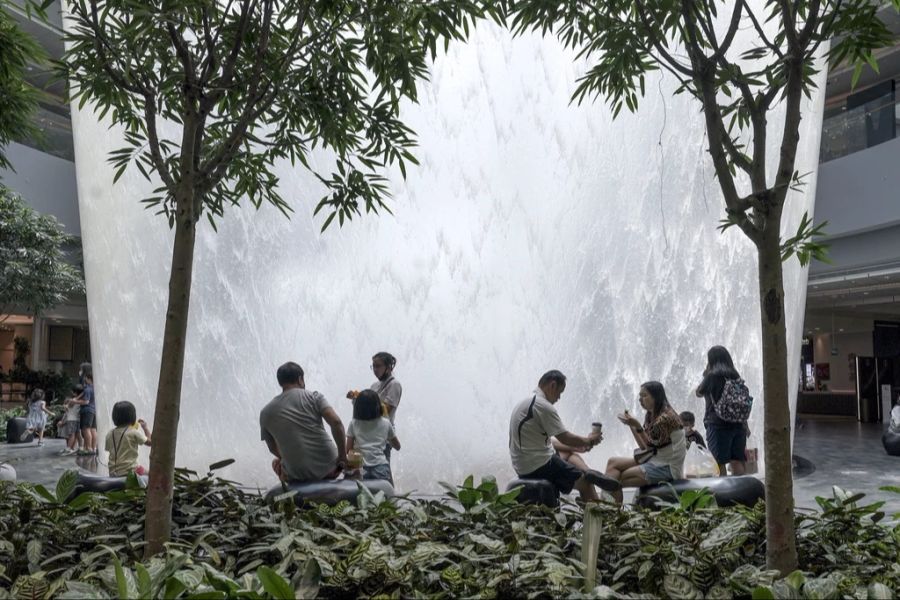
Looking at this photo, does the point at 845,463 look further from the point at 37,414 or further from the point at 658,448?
the point at 37,414

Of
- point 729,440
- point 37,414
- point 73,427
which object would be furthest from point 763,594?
point 37,414

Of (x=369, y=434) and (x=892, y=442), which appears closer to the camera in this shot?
(x=369, y=434)

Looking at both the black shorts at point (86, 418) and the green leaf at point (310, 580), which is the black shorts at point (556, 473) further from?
the black shorts at point (86, 418)

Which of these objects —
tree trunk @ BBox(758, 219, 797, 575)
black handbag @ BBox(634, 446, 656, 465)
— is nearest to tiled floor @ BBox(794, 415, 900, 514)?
black handbag @ BBox(634, 446, 656, 465)

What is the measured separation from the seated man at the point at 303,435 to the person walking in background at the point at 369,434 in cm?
75

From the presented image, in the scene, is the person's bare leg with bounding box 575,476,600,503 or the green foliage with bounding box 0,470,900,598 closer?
the green foliage with bounding box 0,470,900,598

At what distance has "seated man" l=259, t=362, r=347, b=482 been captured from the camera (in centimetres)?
459

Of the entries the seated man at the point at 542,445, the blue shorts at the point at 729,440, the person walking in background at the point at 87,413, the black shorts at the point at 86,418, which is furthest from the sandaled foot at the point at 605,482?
the black shorts at the point at 86,418

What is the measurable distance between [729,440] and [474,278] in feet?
10.6

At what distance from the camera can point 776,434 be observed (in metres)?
2.46

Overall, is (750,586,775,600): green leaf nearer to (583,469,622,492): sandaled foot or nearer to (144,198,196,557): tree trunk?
(144,198,196,557): tree trunk

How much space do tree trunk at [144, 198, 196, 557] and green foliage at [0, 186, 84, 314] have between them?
14832 millimetres

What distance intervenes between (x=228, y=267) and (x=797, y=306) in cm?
599

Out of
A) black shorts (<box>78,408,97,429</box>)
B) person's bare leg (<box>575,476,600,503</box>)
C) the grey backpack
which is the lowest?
black shorts (<box>78,408,97,429</box>)
